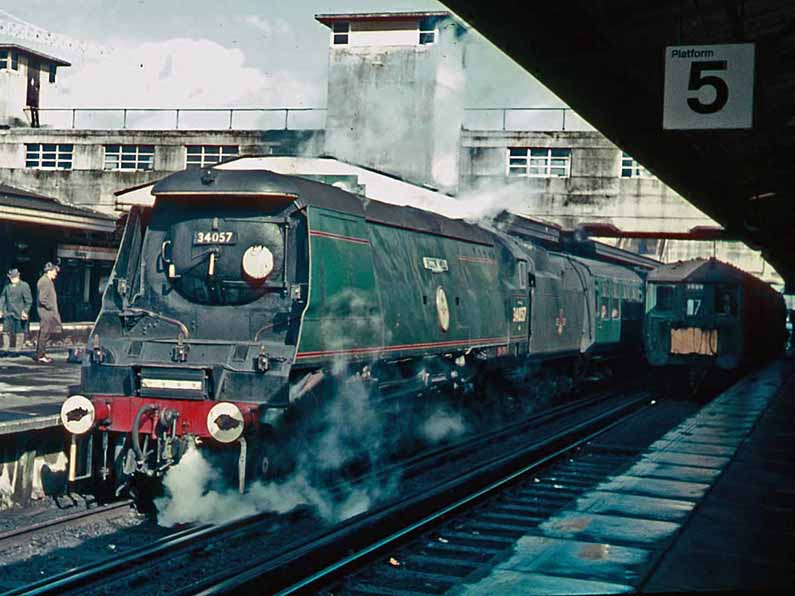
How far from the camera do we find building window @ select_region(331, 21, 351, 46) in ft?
116

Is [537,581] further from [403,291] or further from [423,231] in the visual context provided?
[423,231]

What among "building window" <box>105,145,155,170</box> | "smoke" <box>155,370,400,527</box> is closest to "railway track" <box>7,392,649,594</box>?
"smoke" <box>155,370,400,527</box>

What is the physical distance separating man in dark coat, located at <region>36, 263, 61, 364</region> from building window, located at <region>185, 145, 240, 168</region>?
828 inches

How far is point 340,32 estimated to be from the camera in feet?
117

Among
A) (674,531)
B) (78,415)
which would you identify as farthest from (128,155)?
(674,531)

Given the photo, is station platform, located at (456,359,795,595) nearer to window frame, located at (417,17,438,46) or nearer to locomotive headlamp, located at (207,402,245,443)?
locomotive headlamp, located at (207,402,245,443)

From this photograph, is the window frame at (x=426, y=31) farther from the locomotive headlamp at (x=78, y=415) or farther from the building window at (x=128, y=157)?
the locomotive headlamp at (x=78, y=415)

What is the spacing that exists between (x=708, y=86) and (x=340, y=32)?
98.5ft

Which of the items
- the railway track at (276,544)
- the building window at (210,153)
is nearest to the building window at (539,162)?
the building window at (210,153)

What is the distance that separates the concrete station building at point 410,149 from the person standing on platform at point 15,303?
46.5ft

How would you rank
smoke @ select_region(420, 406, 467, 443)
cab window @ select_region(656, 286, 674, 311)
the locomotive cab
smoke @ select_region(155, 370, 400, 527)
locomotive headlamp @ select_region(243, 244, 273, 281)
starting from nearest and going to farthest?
the locomotive cab
smoke @ select_region(155, 370, 400, 527)
locomotive headlamp @ select_region(243, 244, 273, 281)
smoke @ select_region(420, 406, 467, 443)
cab window @ select_region(656, 286, 674, 311)

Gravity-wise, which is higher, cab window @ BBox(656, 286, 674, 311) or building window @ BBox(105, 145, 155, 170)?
building window @ BBox(105, 145, 155, 170)

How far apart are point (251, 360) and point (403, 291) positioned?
279cm

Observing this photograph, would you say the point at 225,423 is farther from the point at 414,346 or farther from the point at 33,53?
the point at 33,53
